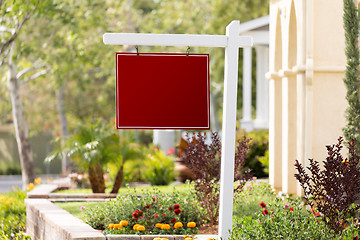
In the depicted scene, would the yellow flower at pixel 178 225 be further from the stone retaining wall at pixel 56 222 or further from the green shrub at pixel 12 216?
the green shrub at pixel 12 216

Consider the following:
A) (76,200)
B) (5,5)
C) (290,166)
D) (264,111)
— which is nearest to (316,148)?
(290,166)

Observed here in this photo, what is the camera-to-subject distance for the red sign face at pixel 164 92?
7555 millimetres

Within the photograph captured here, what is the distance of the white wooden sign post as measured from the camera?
7.29 metres

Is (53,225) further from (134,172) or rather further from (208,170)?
(134,172)

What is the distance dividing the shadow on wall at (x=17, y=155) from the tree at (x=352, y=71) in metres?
26.4

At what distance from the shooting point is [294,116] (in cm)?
1138

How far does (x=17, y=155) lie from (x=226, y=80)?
2845 centimetres

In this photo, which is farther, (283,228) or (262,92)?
(262,92)

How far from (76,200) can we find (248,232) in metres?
5.70

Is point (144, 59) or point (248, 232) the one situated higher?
point (144, 59)

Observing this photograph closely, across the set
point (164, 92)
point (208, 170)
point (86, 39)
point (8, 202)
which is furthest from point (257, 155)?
point (164, 92)

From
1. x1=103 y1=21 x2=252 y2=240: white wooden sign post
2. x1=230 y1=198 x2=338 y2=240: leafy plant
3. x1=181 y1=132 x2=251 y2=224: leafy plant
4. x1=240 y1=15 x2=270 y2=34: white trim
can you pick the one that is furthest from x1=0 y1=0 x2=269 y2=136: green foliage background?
x1=230 y1=198 x2=338 y2=240: leafy plant

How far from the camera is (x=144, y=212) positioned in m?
8.65

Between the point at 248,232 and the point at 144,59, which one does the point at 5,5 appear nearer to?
the point at 144,59
